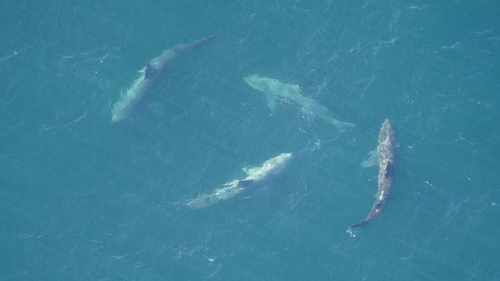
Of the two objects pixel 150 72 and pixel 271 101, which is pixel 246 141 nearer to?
pixel 271 101

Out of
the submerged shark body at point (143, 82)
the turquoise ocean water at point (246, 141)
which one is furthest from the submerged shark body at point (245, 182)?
the submerged shark body at point (143, 82)

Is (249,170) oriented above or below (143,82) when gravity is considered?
below

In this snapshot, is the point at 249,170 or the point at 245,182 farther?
the point at 249,170

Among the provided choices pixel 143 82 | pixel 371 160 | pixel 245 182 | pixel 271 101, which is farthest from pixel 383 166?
pixel 143 82

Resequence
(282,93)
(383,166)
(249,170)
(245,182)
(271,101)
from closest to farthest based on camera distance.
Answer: (245,182) → (383,166) → (249,170) → (282,93) → (271,101)

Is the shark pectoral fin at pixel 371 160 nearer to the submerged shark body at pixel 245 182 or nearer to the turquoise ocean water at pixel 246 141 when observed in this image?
the turquoise ocean water at pixel 246 141

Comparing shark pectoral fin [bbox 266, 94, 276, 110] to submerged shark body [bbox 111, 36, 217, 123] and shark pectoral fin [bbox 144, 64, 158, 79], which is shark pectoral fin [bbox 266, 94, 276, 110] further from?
shark pectoral fin [bbox 144, 64, 158, 79]

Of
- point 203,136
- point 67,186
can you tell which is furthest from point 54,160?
point 203,136
